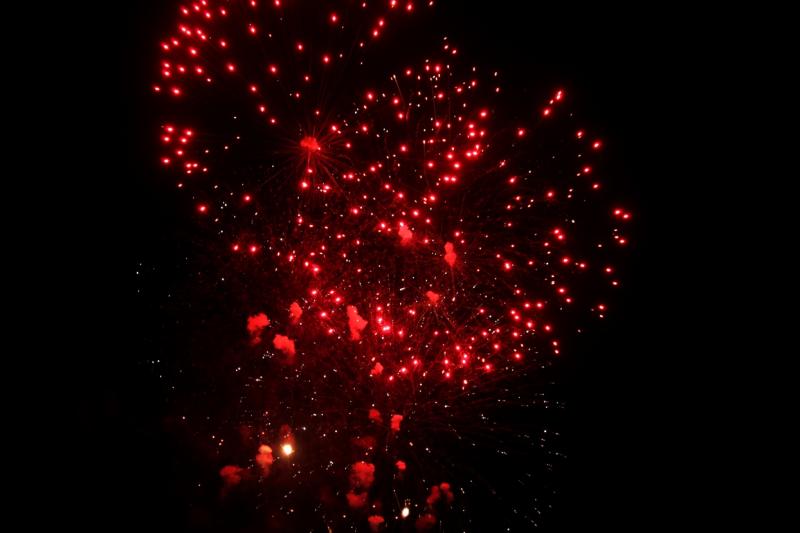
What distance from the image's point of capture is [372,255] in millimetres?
3768

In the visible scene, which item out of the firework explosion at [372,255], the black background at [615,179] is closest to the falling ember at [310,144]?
the firework explosion at [372,255]

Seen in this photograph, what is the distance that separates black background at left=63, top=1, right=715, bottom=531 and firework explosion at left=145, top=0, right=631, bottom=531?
24 cm

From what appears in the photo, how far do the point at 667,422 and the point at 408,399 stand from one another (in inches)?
93.7

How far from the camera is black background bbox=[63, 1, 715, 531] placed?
338 centimetres

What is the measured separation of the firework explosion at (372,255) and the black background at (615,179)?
239mm

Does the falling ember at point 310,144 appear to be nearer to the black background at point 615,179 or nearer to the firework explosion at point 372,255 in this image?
the firework explosion at point 372,255

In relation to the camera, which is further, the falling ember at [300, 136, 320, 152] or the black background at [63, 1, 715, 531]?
the falling ember at [300, 136, 320, 152]

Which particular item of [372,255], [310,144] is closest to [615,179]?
[372,255]

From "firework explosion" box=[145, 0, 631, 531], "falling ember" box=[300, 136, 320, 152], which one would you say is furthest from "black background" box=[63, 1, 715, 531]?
"falling ember" box=[300, 136, 320, 152]

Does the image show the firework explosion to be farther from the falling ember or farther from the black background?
the black background

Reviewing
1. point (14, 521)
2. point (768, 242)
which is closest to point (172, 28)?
point (14, 521)

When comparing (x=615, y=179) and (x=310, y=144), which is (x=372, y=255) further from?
(x=615, y=179)

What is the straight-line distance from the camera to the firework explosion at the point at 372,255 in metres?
3.28

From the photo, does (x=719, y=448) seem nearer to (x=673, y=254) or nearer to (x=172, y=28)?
(x=673, y=254)
